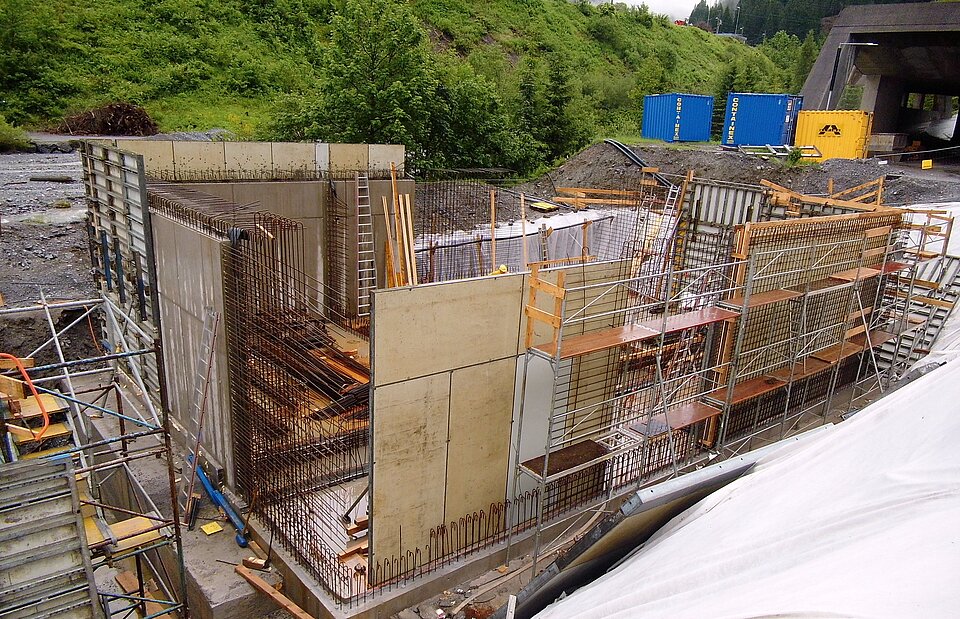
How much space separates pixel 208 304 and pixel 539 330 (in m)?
4.56

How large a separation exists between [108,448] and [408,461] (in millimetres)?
6150

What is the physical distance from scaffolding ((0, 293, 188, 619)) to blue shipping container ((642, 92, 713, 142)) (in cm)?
2795

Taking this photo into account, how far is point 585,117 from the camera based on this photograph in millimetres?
32750

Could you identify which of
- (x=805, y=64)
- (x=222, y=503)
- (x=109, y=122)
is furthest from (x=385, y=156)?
(x=805, y=64)

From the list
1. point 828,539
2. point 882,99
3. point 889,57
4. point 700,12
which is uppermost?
point 700,12

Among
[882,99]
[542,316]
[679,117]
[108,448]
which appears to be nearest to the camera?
[542,316]

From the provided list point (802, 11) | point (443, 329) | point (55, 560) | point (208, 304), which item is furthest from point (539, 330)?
point (802, 11)

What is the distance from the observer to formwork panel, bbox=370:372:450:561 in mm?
7020

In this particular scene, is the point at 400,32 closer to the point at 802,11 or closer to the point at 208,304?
the point at 208,304

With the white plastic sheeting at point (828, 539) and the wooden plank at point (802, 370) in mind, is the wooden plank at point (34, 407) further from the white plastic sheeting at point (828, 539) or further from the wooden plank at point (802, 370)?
the wooden plank at point (802, 370)

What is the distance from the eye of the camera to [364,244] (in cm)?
1527

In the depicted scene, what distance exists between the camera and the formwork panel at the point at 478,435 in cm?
762

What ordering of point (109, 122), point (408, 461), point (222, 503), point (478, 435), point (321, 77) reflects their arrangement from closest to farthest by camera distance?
point (408, 461) < point (478, 435) < point (222, 503) < point (321, 77) < point (109, 122)

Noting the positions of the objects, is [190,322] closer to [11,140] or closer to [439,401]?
[439,401]
